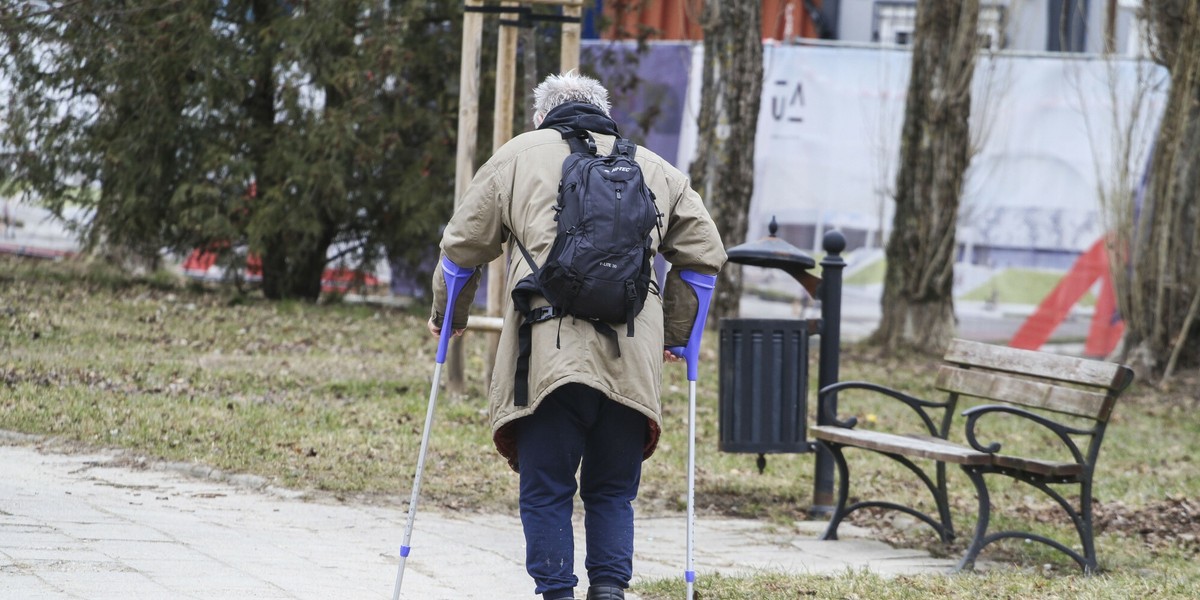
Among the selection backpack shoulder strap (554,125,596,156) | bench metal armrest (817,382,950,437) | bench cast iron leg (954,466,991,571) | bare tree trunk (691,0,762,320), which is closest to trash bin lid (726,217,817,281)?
bench metal armrest (817,382,950,437)

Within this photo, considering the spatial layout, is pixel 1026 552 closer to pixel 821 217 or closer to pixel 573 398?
pixel 573 398

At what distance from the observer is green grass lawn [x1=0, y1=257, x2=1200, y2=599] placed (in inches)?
256

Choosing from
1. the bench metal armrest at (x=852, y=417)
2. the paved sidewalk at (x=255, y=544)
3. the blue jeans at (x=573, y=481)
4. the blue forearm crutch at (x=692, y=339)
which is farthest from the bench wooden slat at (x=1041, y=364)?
the blue jeans at (x=573, y=481)

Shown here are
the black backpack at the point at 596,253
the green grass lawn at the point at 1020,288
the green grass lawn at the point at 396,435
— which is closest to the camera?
the black backpack at the point at 596,253

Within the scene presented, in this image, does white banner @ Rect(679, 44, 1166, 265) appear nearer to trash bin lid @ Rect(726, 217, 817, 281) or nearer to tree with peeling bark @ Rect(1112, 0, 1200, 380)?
tree with peeling bark @ Rect(1112, 0, 1200, 380)

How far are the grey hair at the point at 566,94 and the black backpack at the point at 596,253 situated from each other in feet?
1.09

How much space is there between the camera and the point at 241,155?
14.9 metres

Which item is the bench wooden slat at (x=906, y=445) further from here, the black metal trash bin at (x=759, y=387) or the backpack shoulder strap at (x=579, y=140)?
the backpack shoulder strap at (x=579, y=140)

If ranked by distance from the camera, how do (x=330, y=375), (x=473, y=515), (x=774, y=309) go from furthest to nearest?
(x=774, y=309) < (x=330, y=375) < (x=473, y=515)

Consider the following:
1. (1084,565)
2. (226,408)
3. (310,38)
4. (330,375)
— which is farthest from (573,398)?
(310,38)

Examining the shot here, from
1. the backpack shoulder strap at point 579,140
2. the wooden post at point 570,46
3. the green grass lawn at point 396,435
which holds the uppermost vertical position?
the wooden post at point 570,46

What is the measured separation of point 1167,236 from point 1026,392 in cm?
868

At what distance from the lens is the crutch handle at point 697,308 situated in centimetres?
485

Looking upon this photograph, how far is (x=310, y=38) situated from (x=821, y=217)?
20.2 feet
